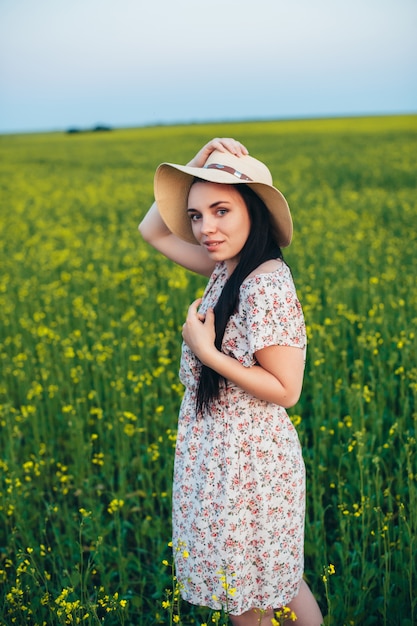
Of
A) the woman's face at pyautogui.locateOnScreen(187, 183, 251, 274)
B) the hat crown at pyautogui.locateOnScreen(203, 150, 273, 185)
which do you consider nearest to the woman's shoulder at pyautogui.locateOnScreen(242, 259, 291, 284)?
the woman's face at pyautogui.locateOnScreen(187, 183, 251, 274)

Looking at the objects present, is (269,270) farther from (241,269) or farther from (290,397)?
(290,397)

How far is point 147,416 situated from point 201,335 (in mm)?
2091

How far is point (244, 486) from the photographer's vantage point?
204 cm

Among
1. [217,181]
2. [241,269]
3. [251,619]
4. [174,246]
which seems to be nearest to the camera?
[217,181]

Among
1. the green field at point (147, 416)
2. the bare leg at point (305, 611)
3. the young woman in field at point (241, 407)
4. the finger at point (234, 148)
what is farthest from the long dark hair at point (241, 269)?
the bare leg at point (305, 611)

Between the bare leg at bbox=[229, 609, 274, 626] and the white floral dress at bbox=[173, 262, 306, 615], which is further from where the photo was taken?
the bare leg at bbox=[229, 609, 274, 626]

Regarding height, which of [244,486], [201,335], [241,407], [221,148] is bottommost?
[244,486]

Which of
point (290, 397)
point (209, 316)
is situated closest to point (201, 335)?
point (209, 316)

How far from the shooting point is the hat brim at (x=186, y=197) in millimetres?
1970

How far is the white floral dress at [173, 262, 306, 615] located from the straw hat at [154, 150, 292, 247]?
0.19 m

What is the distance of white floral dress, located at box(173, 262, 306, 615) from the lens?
199cm

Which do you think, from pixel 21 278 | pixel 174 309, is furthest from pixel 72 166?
pixel 174 309

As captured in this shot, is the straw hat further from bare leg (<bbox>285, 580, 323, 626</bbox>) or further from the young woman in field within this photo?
bare leg (<bbox>285, 580, 323, 626</bbox>)

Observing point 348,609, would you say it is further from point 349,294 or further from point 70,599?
point 349,294
